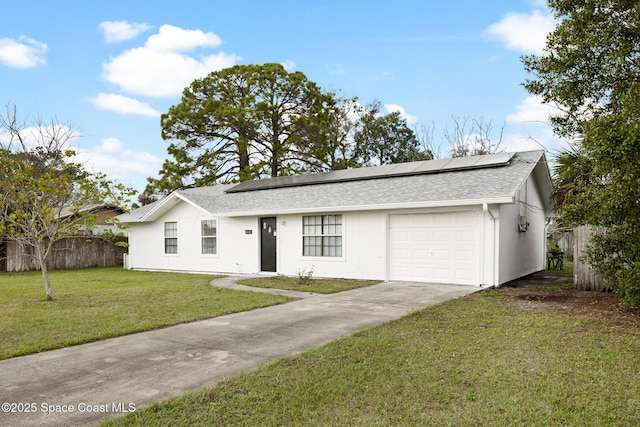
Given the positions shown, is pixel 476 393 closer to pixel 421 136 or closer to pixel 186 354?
pixel 186 354

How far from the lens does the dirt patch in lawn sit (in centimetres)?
Answer: 816

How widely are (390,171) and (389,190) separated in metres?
2.20

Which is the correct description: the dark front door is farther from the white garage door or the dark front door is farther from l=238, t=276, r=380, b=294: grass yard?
the white garage door

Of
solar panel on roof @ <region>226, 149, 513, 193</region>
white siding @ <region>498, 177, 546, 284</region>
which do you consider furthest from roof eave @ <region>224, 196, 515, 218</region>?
solar panel on roof @ <region>226, 149, 513, 193</region>

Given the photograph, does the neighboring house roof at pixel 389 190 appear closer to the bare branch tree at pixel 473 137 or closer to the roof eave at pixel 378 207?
the roof eave at pixel 378 207

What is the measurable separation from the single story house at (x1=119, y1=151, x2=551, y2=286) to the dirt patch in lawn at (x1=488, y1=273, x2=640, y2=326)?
2.63 ft

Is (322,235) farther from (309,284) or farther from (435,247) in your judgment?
(435,247)

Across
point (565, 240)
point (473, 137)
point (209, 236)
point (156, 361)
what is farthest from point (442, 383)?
point (473, 137)

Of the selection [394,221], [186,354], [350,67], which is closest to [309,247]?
[394,221]

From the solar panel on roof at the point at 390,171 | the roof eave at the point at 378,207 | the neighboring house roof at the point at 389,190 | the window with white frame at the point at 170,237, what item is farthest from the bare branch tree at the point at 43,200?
the solar panel on roof at the point at 390,171

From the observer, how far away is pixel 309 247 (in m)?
14.5

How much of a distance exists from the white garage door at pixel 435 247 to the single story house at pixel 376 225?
0.03m

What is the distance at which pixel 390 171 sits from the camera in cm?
1582

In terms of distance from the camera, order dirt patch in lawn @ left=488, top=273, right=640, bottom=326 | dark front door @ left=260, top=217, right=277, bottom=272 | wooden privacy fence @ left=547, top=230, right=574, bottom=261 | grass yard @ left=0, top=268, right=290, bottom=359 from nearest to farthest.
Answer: grass yard @ left=0, top=268, right=290, bottom=359, dirt patch in lawn @ left=488, top=273, right=640, bottom=326, dark front door @ left=260, top=217, right=277, bottom=272, wooden privacy fence @ left=547, top=230, right=574, bottom=261
